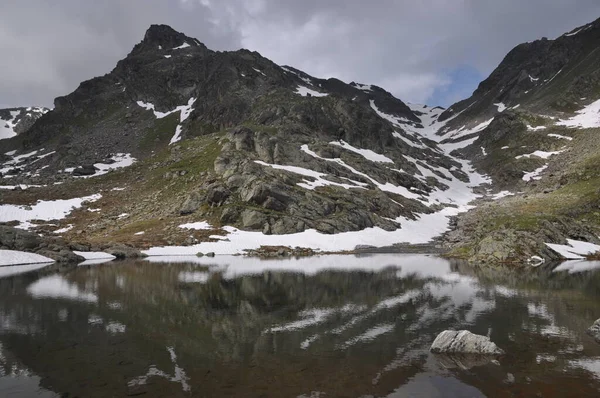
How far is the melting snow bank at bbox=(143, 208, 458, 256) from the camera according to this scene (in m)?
71.9

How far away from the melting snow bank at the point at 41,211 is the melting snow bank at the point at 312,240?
43.7 m

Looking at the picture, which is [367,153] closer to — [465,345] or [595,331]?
[595,331]

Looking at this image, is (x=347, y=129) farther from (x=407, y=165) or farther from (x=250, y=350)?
(x=250, y=350)

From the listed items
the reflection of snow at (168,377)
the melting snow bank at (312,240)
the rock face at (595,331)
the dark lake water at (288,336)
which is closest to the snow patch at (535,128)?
the melting snow bank at (312,240)

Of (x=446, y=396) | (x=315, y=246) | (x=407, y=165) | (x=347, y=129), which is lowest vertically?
(x=446, y=396)

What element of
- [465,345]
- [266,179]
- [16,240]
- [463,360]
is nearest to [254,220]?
[266,179]

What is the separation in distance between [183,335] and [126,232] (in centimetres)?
6738

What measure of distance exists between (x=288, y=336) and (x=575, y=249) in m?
66.6

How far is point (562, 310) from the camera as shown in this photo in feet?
91.7

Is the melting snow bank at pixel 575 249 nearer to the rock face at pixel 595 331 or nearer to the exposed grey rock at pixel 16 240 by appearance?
the rock face at pixel 595 331

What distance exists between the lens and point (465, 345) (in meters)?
19.0

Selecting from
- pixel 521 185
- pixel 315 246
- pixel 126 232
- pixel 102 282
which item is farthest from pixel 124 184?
pixel 521 185

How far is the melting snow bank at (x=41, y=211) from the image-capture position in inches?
3600

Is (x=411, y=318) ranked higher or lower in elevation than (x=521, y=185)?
lower
